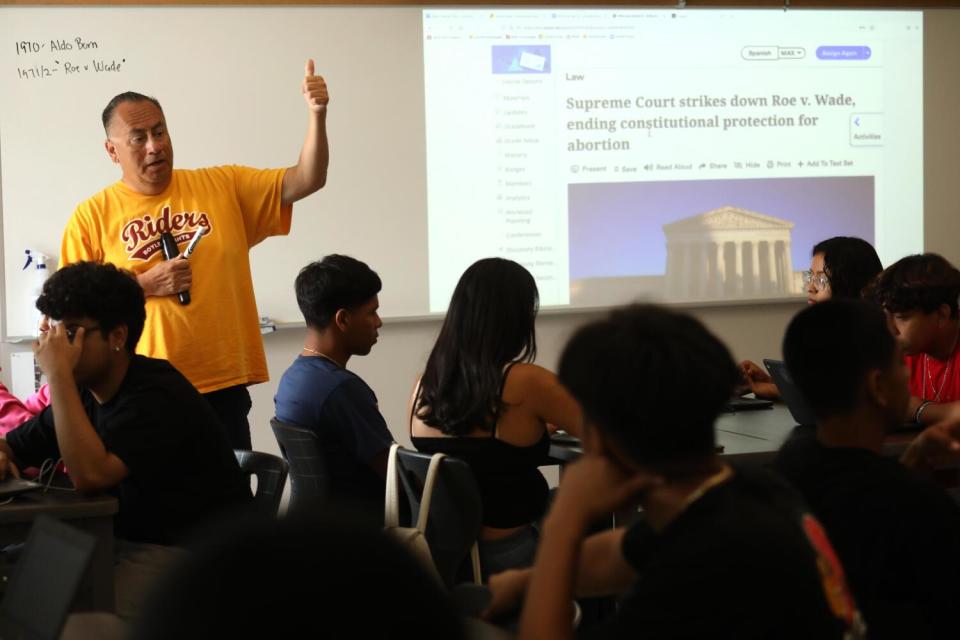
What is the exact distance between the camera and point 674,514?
1132mm

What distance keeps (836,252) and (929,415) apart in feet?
2.66

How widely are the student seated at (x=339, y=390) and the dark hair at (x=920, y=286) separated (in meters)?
1.29

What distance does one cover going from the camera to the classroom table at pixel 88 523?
1.93 metres

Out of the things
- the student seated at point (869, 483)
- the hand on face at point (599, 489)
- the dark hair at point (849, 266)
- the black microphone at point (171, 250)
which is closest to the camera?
the hand on face at point (599, 489)

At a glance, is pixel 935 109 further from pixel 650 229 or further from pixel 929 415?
pixel 929 415

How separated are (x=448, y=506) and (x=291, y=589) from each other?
175 cm

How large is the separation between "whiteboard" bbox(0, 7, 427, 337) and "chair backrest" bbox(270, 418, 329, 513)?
2.36 meters

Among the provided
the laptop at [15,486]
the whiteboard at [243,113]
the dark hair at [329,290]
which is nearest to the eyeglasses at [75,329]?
the laptop at [15,486]

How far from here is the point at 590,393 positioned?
1151mm

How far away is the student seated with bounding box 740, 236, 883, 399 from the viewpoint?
3.36 m

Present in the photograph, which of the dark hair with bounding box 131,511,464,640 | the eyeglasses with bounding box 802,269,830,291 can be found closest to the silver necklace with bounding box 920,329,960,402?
the eyeglasses with bounding box 802,269,830,291

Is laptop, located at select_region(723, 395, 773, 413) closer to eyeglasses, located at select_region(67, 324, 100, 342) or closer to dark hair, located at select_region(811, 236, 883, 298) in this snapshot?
dark hair, located at select_region(811, 236, 883, 298)

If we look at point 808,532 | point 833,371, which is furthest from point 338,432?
point 808,532

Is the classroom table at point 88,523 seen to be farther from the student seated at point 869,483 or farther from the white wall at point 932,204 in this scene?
the white wall at point 932,204
